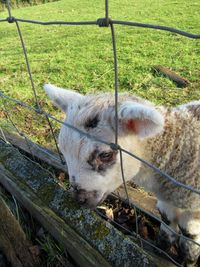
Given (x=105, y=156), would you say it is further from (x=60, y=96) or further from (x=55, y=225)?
(x=60, y=96)

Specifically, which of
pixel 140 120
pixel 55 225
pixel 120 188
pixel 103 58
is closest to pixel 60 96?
pixel 140 120

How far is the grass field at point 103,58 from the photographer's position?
19.4ft

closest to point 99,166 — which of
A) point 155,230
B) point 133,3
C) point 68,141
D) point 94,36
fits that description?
point 68,141

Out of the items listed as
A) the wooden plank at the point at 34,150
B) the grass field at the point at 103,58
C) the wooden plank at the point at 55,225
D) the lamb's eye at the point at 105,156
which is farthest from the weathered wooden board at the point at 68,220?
the grass field at the point at 103,58

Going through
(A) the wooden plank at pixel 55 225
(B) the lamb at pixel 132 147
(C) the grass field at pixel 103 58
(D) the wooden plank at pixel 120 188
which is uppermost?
(B) the lamb at pixel 132 147

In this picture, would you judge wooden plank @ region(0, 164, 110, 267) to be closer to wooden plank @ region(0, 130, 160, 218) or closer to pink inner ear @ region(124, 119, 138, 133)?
wooden plank @ region(0, 130, 160, 218)

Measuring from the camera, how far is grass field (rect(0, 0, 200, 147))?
591 cm

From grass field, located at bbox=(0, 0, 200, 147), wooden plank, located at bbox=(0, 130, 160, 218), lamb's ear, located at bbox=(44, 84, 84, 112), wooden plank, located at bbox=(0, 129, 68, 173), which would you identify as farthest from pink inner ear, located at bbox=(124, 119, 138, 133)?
grass field, located at bbox=(0, 0, 200, 147)

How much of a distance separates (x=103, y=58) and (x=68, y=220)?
6.07 m

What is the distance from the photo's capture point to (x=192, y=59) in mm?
7031

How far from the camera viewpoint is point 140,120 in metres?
1.98

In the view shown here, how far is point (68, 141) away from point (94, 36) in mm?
8559

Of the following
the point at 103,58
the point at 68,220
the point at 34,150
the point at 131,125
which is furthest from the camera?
the point at 103,58

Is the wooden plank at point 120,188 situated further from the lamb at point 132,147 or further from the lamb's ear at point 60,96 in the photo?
the lamb's ear at point 60,96
